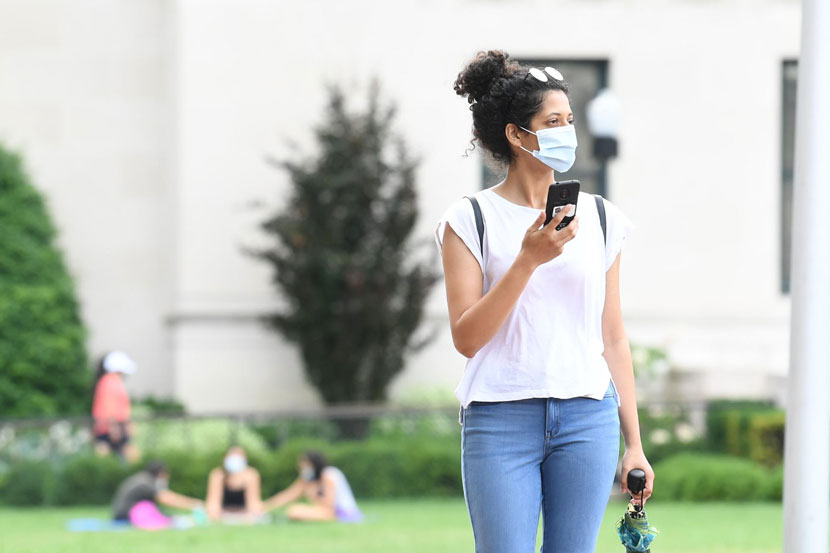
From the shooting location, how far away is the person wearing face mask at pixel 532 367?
11.3 ft

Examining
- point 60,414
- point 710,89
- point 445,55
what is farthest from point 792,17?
point 60,414

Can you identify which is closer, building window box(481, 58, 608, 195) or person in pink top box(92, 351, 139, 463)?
person in pink top box(92, 351, 139, 463)

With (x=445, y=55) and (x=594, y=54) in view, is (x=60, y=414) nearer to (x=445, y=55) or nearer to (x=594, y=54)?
(x=445, y=55)

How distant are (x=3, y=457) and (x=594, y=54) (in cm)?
974

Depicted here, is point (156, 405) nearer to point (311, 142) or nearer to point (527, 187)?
point (311, 142)

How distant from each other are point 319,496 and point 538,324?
31.5ft

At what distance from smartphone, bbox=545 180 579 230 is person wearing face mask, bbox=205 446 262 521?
32.5ft

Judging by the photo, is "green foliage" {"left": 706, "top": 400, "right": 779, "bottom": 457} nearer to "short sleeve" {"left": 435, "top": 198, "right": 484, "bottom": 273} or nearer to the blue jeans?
the blue jeans

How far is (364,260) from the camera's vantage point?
16.3 metres

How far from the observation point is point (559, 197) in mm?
3297

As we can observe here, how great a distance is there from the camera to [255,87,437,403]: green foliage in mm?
16422

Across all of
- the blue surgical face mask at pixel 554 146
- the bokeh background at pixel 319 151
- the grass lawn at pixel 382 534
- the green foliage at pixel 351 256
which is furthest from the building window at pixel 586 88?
the blue surgical face mask at pixel 554 146

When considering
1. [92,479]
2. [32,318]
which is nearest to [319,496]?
[92,479]

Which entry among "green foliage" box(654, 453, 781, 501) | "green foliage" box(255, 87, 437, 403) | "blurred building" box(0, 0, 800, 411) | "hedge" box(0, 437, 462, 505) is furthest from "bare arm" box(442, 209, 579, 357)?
"blurred building" box(0, 0, 800, 411)
